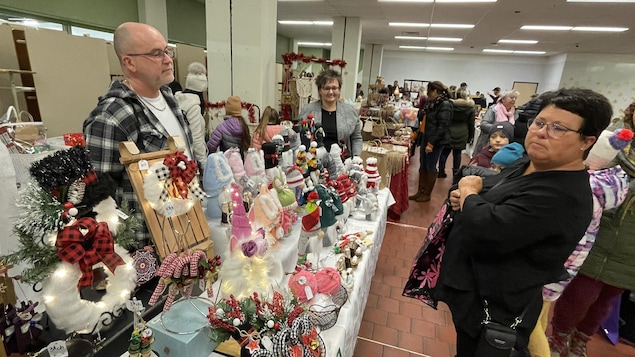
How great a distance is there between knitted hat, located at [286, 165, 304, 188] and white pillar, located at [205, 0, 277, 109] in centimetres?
231

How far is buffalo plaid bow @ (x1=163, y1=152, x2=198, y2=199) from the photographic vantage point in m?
1.25

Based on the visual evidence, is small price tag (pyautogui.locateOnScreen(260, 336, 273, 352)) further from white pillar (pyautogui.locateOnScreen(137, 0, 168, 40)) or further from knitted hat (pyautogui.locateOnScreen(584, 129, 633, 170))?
white pillar (pyautogui.locateOnScreen(137, 0, 168, 40))

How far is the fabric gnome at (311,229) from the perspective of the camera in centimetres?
165

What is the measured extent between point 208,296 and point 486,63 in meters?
18.9

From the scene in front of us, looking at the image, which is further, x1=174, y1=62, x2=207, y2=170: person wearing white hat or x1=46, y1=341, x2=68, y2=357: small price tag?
x1=174, y1=62, x2=207, y2=170: person wearing white hat

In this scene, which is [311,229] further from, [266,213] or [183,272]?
[183,272]

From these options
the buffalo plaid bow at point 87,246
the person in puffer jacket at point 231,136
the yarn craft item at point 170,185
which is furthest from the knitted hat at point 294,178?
the buffalo plaid bow at point 87,246

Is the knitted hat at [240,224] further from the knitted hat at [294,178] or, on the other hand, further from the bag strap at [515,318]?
the bag strap at [515,318]

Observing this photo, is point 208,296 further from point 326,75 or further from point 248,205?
point 326,75

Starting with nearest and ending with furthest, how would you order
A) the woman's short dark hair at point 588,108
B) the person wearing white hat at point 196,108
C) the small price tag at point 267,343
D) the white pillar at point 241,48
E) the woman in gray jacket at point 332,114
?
the small price tag at point 267,343
the woman's short dark hair at point 588,108
the person wearing white hat at point 196,108
the woman in gray jacket at point 332,114
the white pillar at point 241,48

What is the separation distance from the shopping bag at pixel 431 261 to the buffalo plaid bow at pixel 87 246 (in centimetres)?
131

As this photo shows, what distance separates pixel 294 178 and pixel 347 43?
7575mm

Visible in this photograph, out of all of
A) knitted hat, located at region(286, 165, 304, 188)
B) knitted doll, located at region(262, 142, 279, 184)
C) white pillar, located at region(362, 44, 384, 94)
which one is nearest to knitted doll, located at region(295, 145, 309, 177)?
knitted hat, located at region(286, 165, 304, 188)

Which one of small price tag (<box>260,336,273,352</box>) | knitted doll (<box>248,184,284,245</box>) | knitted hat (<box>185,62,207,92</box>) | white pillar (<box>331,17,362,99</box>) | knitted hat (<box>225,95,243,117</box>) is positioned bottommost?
small price tag (<box>260,336,273,352</box>)
